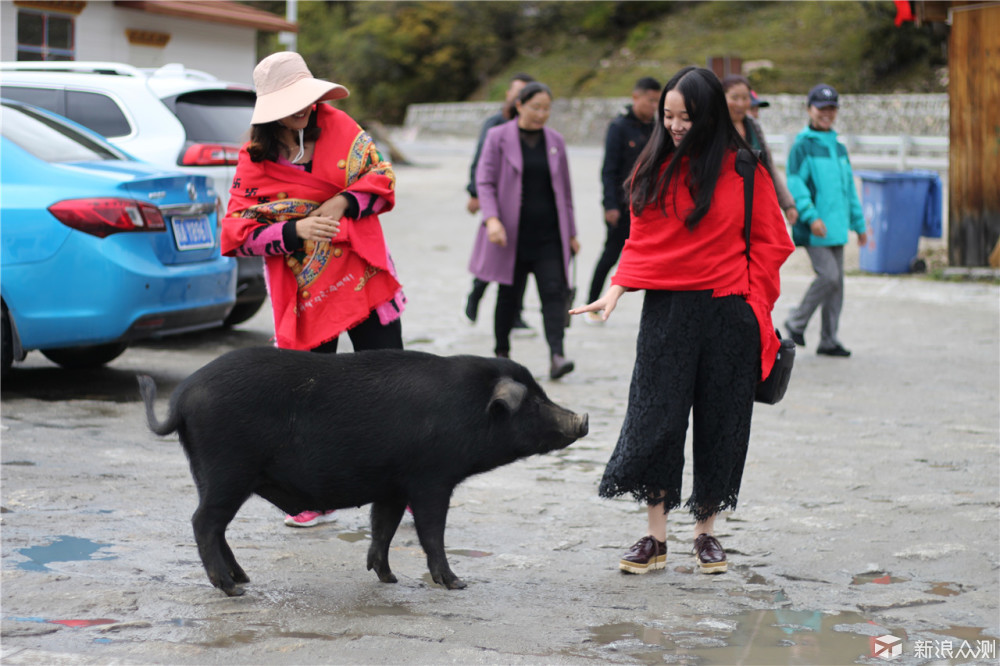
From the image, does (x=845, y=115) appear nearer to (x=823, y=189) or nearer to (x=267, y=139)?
(x=823, y=189)

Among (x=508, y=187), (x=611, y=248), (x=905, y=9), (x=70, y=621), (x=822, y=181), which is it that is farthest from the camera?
(x=905, y=9)

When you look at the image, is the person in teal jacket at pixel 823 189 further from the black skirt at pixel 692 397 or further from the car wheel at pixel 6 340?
the car wheel at pixel 6 340

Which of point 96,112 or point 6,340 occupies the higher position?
point 96,112

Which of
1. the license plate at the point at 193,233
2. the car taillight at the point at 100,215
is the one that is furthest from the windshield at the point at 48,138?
the license plate at the point at 193,233

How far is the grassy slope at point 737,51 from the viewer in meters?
39.9

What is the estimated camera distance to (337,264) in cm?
451

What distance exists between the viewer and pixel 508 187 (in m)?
7.84

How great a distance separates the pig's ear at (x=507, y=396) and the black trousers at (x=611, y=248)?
215 inches

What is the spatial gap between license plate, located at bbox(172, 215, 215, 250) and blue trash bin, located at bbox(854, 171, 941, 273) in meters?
8.42

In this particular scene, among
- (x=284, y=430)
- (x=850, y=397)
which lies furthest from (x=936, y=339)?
(x=284, y=430)

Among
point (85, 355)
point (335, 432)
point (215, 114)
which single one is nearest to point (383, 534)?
point (335, 432)

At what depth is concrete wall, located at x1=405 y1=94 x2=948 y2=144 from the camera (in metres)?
32.1

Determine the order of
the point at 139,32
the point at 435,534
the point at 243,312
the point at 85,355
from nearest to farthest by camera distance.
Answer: the point at 435,534
the point at 85,355
the point at 243,312
the point at 139,32

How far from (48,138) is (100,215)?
2.97ft
